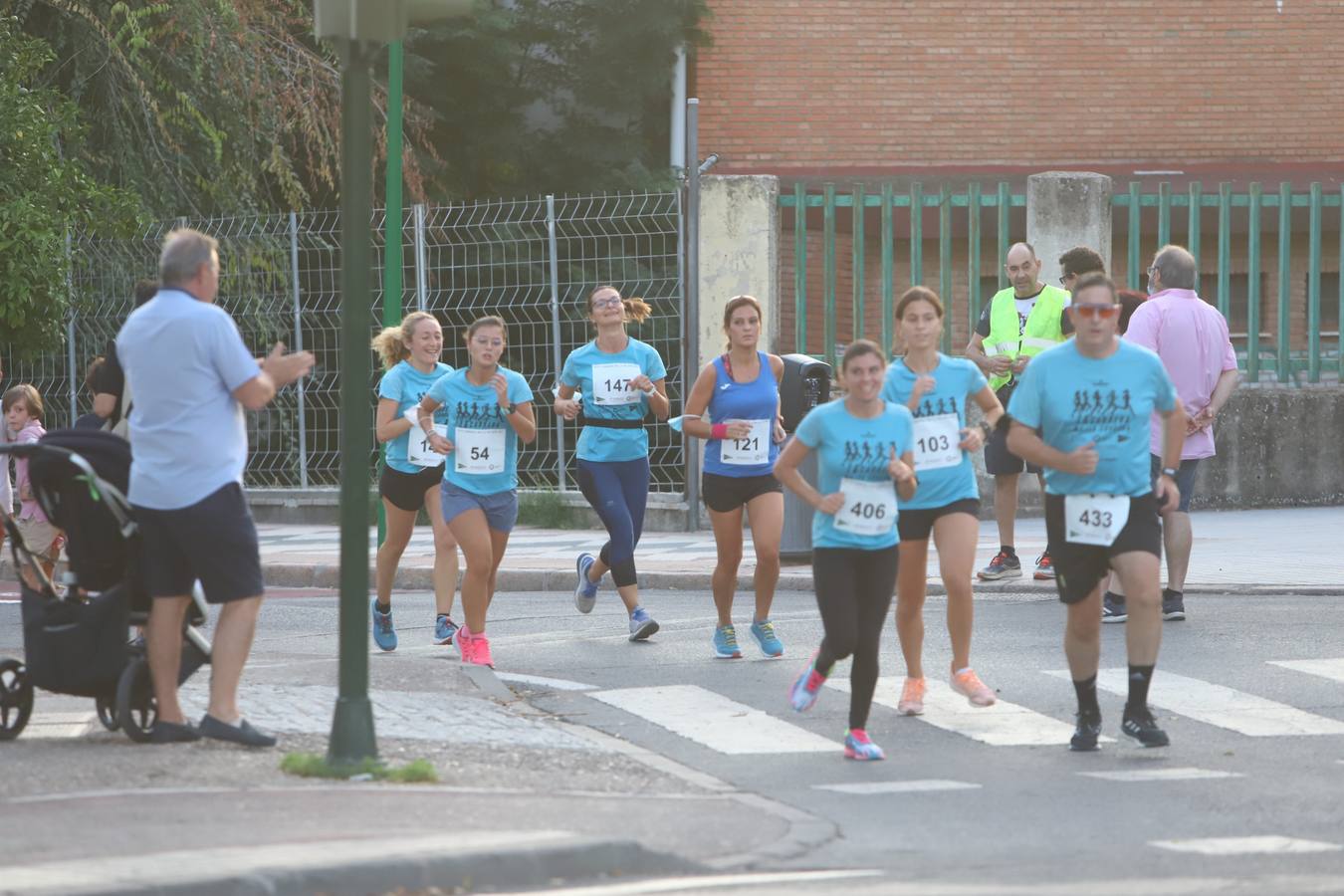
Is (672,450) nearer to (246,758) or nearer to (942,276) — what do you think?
(942,276)

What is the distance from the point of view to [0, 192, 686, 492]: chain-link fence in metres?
18.8

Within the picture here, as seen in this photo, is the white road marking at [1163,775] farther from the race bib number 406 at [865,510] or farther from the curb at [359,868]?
the curb at [359,868]

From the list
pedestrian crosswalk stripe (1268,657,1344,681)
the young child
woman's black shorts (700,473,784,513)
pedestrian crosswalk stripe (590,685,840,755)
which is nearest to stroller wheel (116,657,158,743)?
pedestrian crosswalk stripe (590,685,840,755)

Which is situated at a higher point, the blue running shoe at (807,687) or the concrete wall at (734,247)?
the concrete wall at (734,247)

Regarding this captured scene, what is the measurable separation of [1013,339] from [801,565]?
273 cm

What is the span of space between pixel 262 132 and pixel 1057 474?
14.9 metres

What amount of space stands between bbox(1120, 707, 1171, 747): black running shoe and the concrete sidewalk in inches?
202

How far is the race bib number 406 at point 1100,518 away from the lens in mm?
8445

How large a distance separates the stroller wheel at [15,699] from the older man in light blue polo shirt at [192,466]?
58cm

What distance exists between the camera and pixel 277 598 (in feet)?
50.3

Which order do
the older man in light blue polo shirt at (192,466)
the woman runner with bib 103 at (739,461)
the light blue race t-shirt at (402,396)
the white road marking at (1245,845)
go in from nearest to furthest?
the white road marking at (1245,845), the older man in light blue polo shirt at (192,466), the woman runner with bib 103 at (739,461), the light blue race t-shirt at (402,396)

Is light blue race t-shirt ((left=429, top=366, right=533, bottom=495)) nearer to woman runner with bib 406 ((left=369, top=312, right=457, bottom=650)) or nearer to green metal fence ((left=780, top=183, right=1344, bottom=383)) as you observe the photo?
woman runner with bib 406 ((left=369, top=312, right=457, bottom=650))

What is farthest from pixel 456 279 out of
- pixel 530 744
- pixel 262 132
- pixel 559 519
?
pixel 530 744

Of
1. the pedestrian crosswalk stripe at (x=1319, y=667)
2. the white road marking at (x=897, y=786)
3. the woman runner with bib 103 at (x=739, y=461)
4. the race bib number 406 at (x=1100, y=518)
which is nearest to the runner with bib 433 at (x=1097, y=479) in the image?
the race bib number 406 at (x=1100, y=518)
